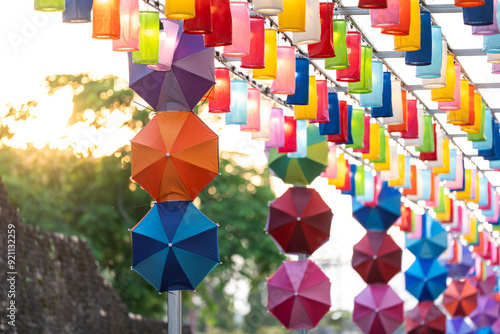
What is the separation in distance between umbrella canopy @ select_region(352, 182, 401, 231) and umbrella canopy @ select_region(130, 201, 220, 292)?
583 centimetres

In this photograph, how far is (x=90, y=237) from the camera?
60.4 feet

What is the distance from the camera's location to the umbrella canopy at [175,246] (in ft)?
22.6

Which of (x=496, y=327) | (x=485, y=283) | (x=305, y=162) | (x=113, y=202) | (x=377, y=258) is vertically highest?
(x=305, y=162)

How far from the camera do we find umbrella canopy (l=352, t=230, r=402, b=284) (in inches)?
488

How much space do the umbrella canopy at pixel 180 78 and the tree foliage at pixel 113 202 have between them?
10.5m

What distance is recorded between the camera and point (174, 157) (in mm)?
6762

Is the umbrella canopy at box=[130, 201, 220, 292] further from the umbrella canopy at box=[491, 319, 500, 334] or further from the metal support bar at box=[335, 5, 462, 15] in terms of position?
the umbrella canopy at box=[491, 319, 500, 334]

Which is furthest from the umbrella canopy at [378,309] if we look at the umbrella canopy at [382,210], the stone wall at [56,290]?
the stone wall at [56,290]

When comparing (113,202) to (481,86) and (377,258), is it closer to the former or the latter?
(377,258)

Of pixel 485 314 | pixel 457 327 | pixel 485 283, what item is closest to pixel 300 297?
pixel 457 327

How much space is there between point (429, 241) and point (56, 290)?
5.74 meters

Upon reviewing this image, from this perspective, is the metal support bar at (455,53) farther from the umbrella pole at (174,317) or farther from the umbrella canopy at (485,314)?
the umbrella canopy at (485,314)

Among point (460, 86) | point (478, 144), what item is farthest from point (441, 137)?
point (460, 86)

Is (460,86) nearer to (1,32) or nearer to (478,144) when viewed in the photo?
(478,144)
